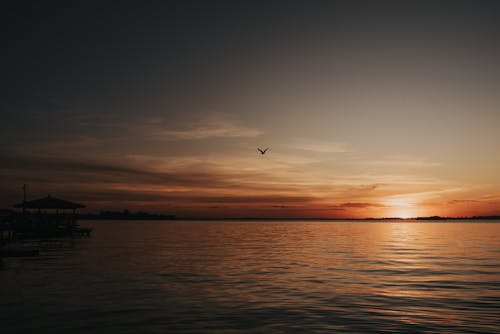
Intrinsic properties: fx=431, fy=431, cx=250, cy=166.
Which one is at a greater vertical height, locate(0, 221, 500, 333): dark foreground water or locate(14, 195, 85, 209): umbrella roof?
locate(14, 195, 85, 209): umbrella roof

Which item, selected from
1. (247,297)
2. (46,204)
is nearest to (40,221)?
(46,204)

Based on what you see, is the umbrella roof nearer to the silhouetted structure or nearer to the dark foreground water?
the silhouetted structure

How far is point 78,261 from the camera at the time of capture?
117 feet

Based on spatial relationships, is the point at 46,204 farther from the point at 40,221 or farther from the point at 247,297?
the point at 247,297

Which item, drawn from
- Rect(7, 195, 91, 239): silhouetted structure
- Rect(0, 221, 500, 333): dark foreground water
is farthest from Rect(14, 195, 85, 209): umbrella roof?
Rect(0, 221, 500, 333): dark foreground water

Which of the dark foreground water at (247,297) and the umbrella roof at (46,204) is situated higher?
the umbrella roof at (46,204)

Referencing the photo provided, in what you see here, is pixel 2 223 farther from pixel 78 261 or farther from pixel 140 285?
pixel 140 285

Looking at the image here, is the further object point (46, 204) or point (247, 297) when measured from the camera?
point (46, 204)

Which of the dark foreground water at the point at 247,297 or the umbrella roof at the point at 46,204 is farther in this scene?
the umbrella roof at the point at 46,204

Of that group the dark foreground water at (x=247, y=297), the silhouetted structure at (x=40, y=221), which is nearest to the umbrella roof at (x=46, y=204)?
the silhouetted structure at (x=40, y=221)

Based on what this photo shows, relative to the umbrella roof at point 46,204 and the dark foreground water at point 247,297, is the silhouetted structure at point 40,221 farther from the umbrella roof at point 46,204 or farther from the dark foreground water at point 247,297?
the dark foreground water at point 247,297

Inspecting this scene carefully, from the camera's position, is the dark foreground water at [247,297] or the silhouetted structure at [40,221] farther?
the silhouetted structure at [40,221]

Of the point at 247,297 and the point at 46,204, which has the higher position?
the point at 46,204

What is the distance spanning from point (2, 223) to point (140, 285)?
3392 centimetres
